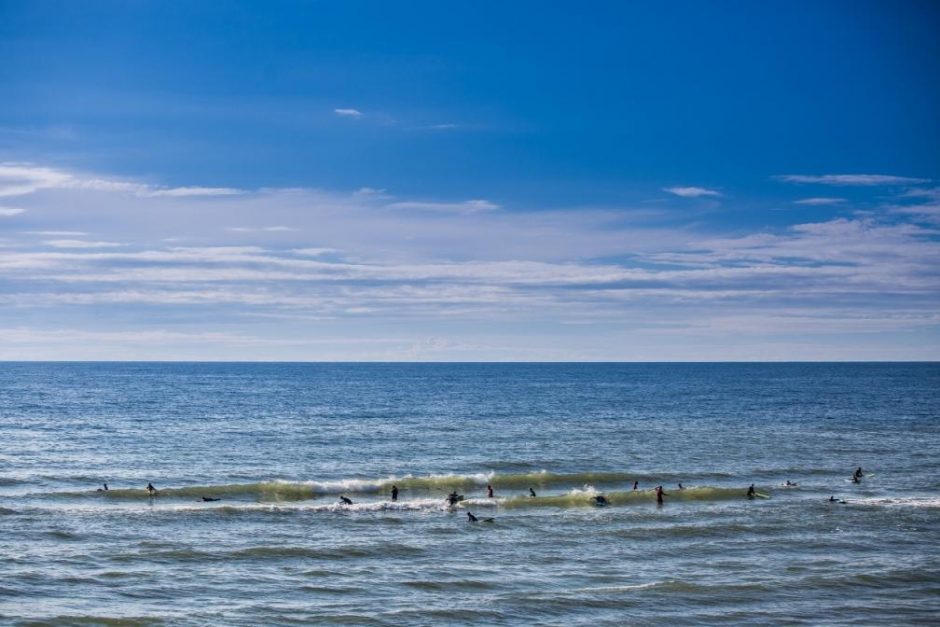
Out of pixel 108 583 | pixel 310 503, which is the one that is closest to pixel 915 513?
pixel 310 503

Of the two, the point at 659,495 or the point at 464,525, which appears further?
the point at 659,495

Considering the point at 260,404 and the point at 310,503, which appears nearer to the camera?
the point at 310,503

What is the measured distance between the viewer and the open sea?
29.6 metres

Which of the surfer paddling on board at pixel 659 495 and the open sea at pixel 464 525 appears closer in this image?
the open sea at pixel 464 525

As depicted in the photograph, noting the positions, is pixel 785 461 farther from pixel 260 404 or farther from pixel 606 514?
pixel 260 404

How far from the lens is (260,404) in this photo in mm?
115125

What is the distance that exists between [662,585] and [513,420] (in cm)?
6225

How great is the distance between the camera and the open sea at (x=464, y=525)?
29594mm

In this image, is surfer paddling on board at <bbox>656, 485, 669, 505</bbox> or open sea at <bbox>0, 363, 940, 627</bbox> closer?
open sea at <bbox>0, 363, 940, 627</bbox>

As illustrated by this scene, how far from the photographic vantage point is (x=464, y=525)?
42.2 m

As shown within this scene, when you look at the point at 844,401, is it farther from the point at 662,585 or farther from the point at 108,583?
the point at 108,583

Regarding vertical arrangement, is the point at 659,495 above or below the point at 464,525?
above

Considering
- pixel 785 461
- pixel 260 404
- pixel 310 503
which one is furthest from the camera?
pixel 260 404

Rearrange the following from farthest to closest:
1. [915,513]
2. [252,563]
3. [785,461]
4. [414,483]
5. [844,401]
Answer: [844,401] < [785,461] < [414,483] < [915,513] < [252,563]
